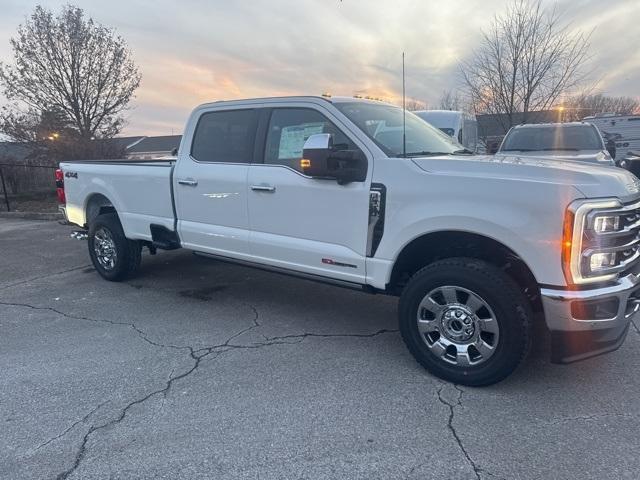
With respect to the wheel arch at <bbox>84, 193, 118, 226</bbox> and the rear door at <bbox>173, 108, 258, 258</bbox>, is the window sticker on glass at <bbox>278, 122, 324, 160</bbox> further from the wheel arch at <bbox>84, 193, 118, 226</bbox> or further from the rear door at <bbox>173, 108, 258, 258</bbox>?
the wheel arch at <bbox>84, 193, 118, 226</bbox>

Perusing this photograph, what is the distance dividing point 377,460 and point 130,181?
4312 millimetres

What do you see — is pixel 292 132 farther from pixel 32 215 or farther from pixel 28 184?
pixel 28 184

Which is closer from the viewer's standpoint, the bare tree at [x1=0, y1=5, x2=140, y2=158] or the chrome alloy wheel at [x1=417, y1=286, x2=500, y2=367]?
the chrome alloy wheel at [x1=417, y1=286, x2=500, y2=367]

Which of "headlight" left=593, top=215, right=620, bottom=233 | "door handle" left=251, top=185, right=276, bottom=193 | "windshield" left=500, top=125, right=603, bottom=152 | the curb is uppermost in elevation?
"windshield" left=500, top=125, right=603, bottom=152

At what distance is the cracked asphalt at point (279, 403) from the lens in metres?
2.56

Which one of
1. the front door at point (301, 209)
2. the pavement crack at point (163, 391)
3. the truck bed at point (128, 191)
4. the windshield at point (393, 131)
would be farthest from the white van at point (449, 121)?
the pavement crack at point (163, 391)

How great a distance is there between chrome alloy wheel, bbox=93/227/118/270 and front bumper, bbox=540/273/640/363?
4.97m

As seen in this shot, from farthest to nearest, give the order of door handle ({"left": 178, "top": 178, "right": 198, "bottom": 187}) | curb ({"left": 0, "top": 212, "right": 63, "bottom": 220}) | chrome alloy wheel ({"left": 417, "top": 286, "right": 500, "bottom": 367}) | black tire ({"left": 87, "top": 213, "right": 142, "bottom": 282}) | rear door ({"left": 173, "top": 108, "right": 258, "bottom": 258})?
curb ({"left": 0, "top": 212, "right": 63, "bottom": 220}), black tire ({"left": 87, "top": 213, "right": 142, "bottom": 282}), door handle ({"left": 178, "top": 178, "right": 198, "bottom": 187}), rear door ({"left": 173, "top": 108, "right": 258, "bottom": 258}), chrome alloy wheel ({"left": 417, "top": 286, "right": 500, "bottom": 367})

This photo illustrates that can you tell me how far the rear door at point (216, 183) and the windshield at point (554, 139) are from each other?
602 centimetres

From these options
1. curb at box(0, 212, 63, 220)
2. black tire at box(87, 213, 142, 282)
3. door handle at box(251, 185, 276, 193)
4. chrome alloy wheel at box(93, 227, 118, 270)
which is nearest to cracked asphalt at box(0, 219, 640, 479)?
black tire at box(87, 213, 142, 282)

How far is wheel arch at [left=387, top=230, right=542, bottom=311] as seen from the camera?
331 centimetres

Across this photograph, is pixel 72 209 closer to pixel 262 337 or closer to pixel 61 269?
pixel 61 269

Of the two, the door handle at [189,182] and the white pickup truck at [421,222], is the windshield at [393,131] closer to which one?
the white pickup truck at [421,222]

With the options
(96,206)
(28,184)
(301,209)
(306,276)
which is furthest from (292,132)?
(28,184)
